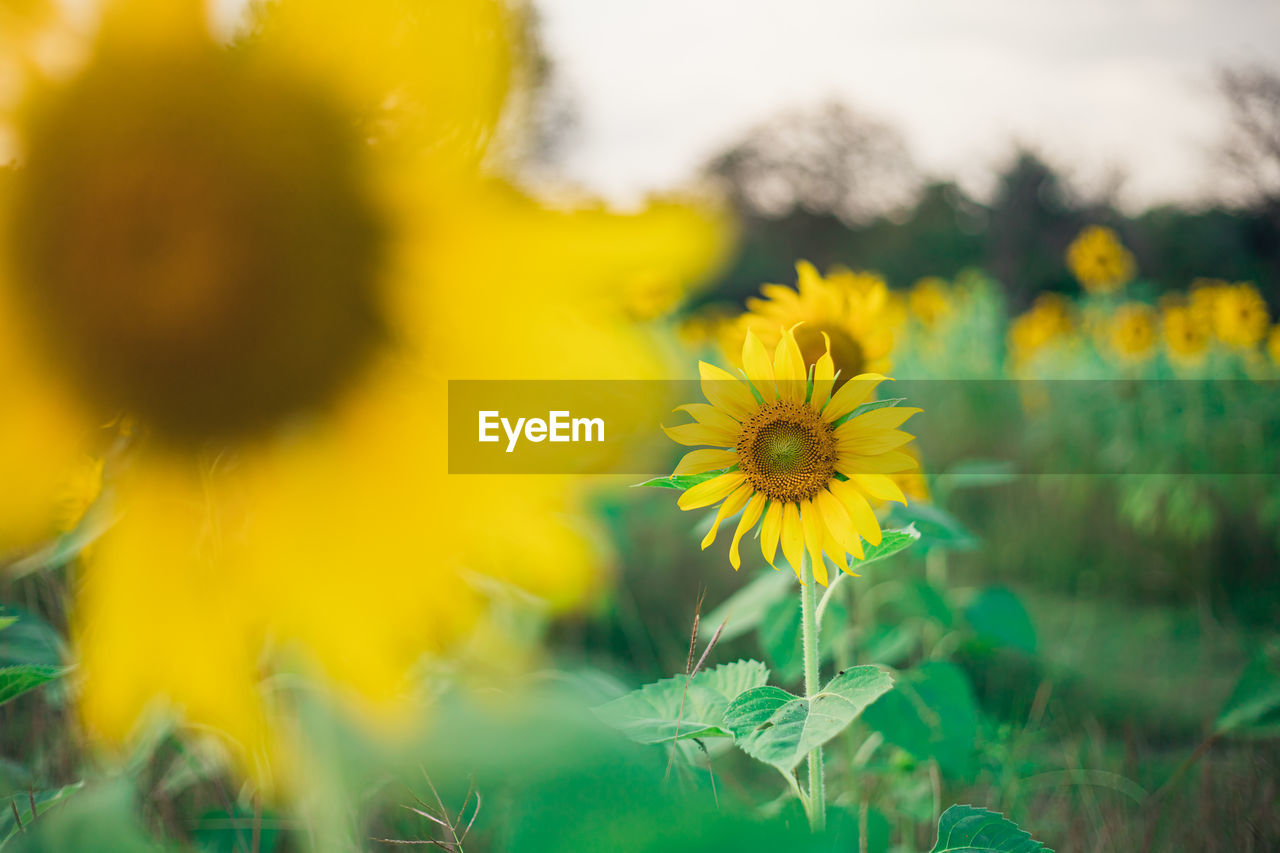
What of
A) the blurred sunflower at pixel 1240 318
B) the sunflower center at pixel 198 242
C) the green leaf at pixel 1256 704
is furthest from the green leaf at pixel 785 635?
the blurred sunflower at pixel 1240 318

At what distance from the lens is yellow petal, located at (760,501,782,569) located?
0.52 meters

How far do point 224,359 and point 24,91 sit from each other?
0.55 ft

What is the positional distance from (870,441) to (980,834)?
0.25 m

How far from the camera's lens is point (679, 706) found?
1.75 ft

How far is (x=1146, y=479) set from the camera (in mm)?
2229

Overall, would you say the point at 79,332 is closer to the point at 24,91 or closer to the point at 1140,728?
the point at 24,91

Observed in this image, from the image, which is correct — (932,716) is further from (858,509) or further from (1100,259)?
(1100,259)

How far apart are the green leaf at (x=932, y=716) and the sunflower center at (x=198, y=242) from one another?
0.56 m

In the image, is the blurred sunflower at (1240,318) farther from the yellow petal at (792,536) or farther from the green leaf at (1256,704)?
the yellow petal at (792,536)

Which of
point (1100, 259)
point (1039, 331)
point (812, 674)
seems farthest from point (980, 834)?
point (1039, 331)

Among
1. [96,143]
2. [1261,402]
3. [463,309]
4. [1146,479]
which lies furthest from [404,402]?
[1261,402]

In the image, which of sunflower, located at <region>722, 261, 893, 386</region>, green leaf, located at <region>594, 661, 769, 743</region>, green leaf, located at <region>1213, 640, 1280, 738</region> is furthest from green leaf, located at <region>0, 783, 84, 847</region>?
green leaf, located at <region>1213, 640, 1280, 738</region>

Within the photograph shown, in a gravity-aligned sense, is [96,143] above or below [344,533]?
above

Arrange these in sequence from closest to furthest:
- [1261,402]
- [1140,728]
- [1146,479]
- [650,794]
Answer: [650,794], [1140,728], [1146,479], [1261,402]
